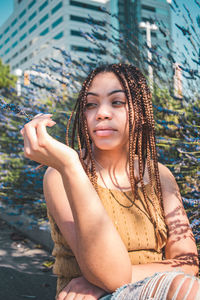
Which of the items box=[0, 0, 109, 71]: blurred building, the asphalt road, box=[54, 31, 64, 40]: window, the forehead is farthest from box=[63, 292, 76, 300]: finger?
box=[54, 31, 64, 40]: window

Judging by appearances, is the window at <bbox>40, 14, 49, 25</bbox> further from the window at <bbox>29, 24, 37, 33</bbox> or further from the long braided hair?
the long braided hair

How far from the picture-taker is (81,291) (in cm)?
125

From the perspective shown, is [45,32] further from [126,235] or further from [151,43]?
[126,235]

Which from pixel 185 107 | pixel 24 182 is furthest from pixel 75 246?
pixel 24 182

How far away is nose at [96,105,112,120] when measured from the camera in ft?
4.71

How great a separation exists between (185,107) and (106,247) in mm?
1717

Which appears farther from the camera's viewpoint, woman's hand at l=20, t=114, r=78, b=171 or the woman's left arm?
the woman's left arm

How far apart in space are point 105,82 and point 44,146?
569 millimetres

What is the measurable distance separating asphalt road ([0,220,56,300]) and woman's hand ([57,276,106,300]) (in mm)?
1264

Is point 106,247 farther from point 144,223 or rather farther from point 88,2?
point 88,2

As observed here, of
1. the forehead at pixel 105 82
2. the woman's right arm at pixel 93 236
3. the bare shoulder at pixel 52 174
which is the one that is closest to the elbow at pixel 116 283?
the woman's right arm at pixel 93 236

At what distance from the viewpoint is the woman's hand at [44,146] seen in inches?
42.9

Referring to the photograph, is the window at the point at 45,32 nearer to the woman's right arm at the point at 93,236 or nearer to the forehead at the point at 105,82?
the forehead at the point at 105,82

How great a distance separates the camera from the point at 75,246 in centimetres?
126
